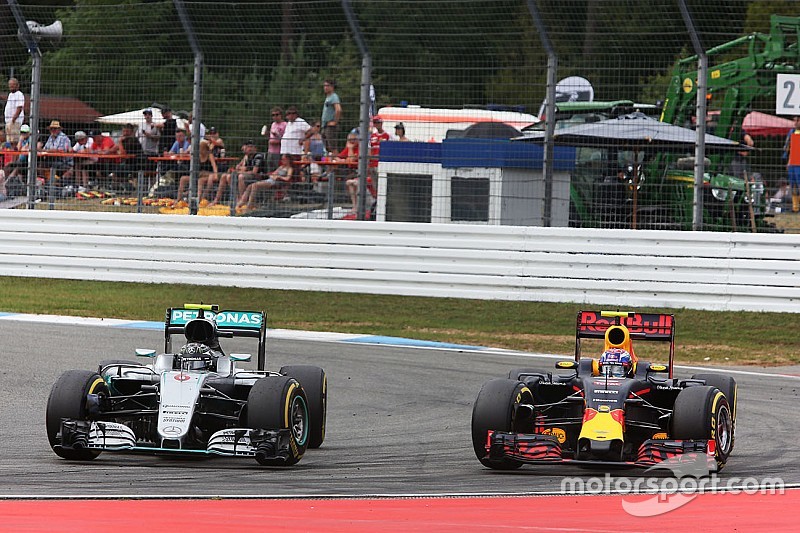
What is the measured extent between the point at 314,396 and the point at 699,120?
8.64 meters

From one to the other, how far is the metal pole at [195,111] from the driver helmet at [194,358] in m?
9.25

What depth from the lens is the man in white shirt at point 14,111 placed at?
18359mm

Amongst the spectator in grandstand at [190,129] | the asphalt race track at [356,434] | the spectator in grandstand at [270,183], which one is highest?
the spectator in grandstand at [190,129]

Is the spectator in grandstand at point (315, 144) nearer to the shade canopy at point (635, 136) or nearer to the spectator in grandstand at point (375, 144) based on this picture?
the spectator in grandstand at point (375, 144)

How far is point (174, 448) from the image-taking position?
789cm

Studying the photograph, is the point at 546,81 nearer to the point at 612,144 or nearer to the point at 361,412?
the point at 612,144

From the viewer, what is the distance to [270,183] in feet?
56.6

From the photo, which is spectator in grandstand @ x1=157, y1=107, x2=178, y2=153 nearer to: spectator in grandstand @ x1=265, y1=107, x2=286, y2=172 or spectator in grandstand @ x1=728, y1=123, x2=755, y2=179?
spectator in grandstand @ x1=265, y1=107, x2=286, y2=172

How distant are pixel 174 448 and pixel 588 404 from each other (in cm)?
247

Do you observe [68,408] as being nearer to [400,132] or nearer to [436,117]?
[400,132]

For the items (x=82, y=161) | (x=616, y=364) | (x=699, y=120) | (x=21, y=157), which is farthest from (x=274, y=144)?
(x=616, y=364)

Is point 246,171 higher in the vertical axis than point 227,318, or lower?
higher

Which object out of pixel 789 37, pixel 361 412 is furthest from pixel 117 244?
pixel 789 37

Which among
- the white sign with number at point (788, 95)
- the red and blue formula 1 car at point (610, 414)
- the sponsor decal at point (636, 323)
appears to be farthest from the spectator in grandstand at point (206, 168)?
the red and blue formula 1 car at point (610, 414)
